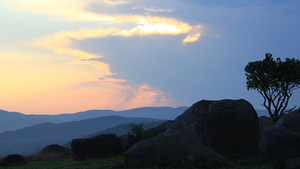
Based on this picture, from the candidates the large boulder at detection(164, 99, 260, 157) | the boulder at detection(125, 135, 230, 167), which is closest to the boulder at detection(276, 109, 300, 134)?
the large boulder at detection(164, 99, 260, 157)

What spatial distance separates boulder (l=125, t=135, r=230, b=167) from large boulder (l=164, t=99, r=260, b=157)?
393 centimetres

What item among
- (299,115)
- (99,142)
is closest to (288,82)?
(299,115)

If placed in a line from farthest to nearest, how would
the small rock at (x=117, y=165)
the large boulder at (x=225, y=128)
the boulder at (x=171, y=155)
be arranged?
1. the large boulder at (x=225, y=128)
2. the small rock at (x=117, y=165)
3. the boulder at (x=171, y=155)

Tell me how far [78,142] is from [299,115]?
16.4m

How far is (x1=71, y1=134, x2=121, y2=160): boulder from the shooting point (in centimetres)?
2333

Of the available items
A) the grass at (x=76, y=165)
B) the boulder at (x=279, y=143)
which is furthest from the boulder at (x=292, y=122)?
the grass at (x=76, y=165)

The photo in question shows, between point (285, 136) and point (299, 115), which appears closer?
point (285, 136)

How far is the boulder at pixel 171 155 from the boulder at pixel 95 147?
8677 millimetres

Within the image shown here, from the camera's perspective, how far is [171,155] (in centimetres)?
1519

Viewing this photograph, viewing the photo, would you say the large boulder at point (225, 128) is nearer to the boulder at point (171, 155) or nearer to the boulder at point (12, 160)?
the boulder at point (171, 155)

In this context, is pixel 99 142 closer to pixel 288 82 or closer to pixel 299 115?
pixel 299 115

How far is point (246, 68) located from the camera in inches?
1825

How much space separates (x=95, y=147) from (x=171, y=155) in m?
10.4

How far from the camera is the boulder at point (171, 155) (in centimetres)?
1488
